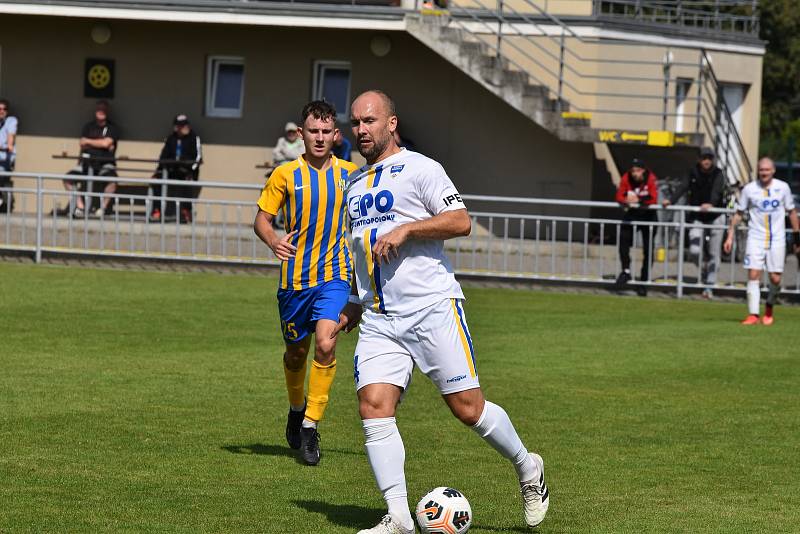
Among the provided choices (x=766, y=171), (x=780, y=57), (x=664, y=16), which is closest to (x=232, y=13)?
(x=664, y=16)

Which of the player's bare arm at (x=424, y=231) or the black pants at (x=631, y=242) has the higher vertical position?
the player's bare arm at (x=424, y=231)

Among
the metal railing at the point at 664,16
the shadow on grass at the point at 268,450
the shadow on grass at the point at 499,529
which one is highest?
Result: the metal railing at the point at 664,16

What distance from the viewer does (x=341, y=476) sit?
8.40 metres

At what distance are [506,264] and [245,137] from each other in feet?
29.3

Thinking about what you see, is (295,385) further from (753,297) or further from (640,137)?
(640,137)

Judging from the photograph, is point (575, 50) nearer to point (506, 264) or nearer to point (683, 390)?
point (506, 264)

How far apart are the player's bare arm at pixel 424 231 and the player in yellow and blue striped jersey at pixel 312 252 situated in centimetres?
225

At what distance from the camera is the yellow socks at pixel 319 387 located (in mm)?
8914

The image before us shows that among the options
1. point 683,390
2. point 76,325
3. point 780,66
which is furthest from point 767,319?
point 780,66

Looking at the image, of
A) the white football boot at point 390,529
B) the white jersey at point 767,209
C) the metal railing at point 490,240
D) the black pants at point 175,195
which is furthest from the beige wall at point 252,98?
the white football boot at point 390,529

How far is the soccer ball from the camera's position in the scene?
6.63m

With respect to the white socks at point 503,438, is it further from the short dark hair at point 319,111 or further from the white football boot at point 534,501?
the short dark hair at point 319,111

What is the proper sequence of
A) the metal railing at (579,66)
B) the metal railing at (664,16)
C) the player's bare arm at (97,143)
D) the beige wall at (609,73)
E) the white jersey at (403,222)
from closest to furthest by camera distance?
1. the white jersey at (403,222)
2. the metal railing at (579,66)
3. the beige wall at (609,73)
4. the metal railing at (664,16)
5. the player's bare arm at (97,143)

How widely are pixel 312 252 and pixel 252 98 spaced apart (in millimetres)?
19617
